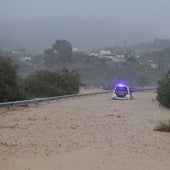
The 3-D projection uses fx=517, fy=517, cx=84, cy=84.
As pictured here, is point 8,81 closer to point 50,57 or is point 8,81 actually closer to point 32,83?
point 32,83

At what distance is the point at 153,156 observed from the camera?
13.6 meters

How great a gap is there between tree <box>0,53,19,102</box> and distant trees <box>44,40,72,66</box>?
108514 millimetres

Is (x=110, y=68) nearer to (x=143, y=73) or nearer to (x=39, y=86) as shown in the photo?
(x=143, y=73)

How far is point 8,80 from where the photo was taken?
42125 millimetres

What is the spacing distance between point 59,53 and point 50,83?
90245mm

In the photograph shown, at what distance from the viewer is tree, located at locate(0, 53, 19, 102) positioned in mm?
40531

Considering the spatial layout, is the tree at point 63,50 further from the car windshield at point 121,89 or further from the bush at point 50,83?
the car windshield at point 121,89

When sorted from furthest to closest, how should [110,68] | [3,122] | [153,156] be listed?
1. [110,68]
2. [3,122]
3. [153,156]

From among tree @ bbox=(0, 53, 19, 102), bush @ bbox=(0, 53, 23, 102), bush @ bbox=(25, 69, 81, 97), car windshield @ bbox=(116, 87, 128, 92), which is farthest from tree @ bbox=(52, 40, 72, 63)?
tree @ bbox=(0, 53, 19, 102)

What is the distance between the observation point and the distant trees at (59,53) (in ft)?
499

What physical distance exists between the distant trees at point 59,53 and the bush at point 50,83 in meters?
81.7

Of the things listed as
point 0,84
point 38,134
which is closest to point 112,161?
point 38,134

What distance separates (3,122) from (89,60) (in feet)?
420

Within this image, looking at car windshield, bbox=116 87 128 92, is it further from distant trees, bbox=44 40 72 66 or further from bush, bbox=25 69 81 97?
distant trees, bbox=44 40 72 66
